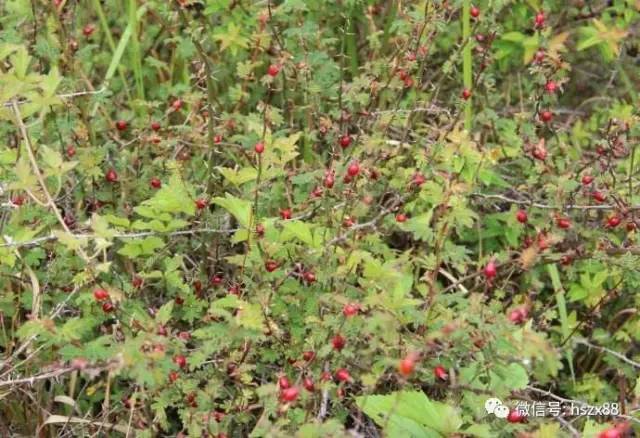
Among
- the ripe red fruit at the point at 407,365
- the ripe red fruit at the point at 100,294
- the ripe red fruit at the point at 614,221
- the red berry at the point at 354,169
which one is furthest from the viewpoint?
the ripe red fruit at the point at 614,221

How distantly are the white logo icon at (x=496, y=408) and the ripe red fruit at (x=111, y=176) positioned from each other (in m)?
1.25

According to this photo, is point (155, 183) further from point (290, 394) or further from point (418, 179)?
point (290, 394)

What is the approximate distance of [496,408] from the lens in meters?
2.06

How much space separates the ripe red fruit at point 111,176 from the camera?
2594 mm

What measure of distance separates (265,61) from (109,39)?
0.56 metres

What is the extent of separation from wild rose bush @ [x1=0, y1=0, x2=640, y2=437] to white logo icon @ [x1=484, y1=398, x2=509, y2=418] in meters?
0.02

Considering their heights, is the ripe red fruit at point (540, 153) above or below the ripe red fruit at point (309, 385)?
above

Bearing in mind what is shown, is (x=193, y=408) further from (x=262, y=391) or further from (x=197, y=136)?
(x=197, y=136)

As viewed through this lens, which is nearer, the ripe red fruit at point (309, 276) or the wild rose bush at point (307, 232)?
the wild rose bush at point (307, 232)

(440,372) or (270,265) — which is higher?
(270,265)

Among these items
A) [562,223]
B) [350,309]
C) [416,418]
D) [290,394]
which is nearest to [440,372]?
[416,418]

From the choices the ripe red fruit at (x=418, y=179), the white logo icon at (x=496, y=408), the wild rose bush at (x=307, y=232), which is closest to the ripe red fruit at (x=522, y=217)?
the wild rose bush at (x=307, y=232)

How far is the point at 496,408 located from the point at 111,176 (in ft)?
A: 4.19

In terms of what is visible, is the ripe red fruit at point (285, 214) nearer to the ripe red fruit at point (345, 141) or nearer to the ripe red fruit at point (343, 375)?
the ripe red fruit at point (345, 141)
